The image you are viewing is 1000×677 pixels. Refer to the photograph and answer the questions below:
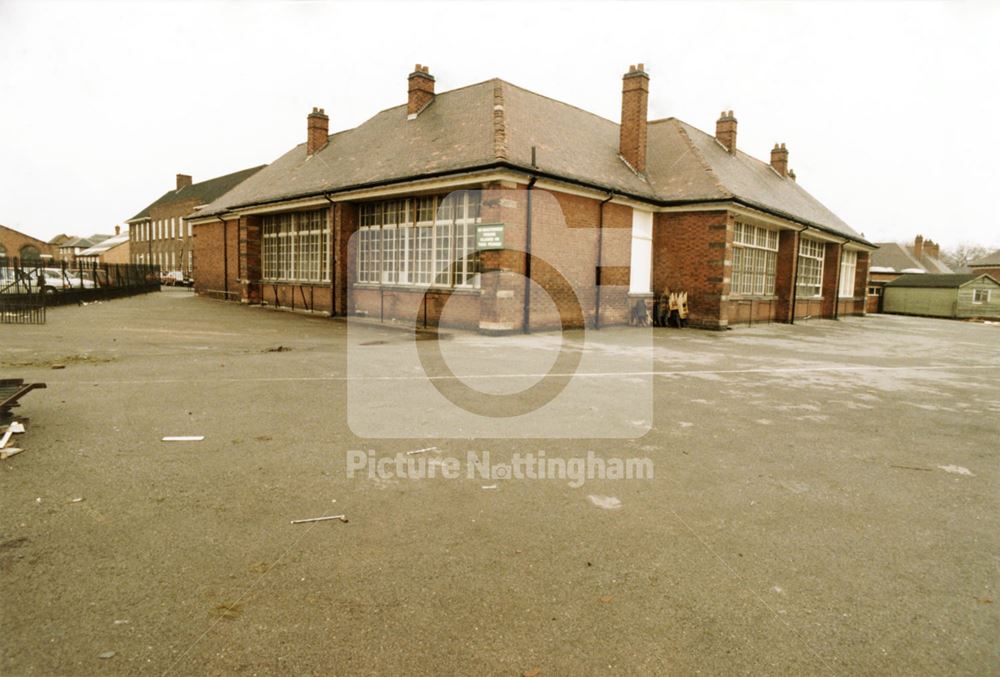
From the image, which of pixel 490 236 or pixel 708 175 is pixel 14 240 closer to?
pixel 490 236

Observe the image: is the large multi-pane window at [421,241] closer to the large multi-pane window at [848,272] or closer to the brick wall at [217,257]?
the brick wall at [217,257]

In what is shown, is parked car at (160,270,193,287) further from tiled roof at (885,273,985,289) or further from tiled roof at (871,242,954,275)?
tiled roof at (871,242,954,275)

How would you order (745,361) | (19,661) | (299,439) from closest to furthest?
(19,661), (299,439), (745,361)

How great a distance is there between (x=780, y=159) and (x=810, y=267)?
21.5 ft

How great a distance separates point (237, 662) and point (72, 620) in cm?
93

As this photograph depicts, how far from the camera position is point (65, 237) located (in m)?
125

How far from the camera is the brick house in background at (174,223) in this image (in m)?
60.6

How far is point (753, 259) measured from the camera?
22422 millimetres

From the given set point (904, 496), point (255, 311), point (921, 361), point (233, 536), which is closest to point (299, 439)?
point (233, 536)

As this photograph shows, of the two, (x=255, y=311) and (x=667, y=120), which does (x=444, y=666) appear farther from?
(x=667, y=120)

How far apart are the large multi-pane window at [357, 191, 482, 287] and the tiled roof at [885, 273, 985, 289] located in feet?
133

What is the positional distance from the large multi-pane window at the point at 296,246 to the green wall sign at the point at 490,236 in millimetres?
8984

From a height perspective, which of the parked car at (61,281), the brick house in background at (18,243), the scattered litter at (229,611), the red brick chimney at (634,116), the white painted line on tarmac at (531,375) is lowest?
the scattered litter at (229,611)

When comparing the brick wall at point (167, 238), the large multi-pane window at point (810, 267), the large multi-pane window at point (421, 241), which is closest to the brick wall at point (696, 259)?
the large multi-pane window at point (421, 241)
